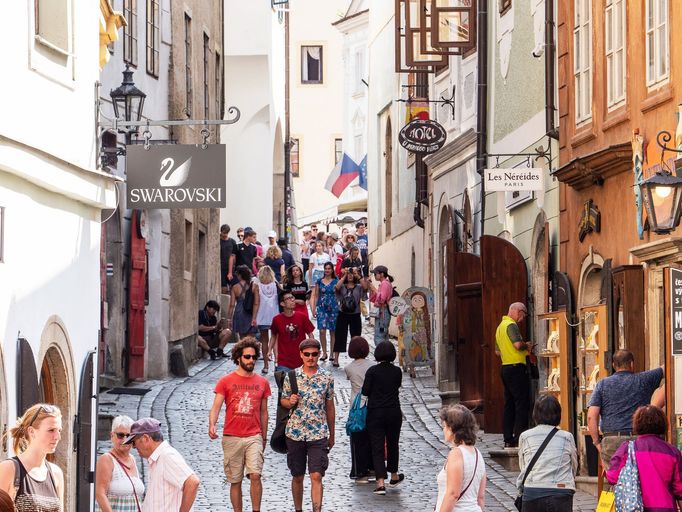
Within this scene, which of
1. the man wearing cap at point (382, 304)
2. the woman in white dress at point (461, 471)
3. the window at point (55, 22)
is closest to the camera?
the woman in white dress at point (461, 471)

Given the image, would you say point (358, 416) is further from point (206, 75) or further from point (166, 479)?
point (206, 75)

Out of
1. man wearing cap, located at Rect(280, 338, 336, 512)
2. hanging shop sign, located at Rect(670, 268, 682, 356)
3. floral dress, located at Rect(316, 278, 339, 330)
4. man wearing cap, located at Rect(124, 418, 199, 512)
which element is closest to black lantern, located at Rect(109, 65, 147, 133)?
man wearing cap, located at Rect(280, 338, 336, 512)

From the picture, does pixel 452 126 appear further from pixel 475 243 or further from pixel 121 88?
pixel 121 88

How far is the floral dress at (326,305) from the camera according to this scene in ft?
87.1

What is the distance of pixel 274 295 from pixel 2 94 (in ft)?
48.4

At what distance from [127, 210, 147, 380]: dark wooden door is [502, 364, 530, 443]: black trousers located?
21.6 ft

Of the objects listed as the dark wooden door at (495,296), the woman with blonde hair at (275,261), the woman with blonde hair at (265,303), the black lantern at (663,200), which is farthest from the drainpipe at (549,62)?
the woman with blonde hair at (275,261)

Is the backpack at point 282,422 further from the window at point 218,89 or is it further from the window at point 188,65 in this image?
the window at point 218,89

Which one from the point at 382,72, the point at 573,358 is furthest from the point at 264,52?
the point at 573,358

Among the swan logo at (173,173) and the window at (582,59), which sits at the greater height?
the window at (582,59)

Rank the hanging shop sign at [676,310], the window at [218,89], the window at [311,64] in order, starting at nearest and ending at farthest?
the hanging shop sign at [676,310] → the window at [218,89] → the window at [311,64]

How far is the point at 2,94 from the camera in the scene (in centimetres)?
1147

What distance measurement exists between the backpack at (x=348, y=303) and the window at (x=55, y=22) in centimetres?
1318

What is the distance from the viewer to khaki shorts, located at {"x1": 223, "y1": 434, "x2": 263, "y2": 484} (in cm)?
1432
